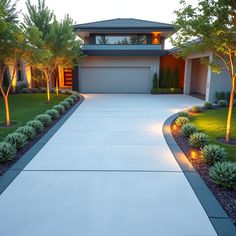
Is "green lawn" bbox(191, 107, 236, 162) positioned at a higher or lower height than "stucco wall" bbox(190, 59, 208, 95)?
lower

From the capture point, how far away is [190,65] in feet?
64.6

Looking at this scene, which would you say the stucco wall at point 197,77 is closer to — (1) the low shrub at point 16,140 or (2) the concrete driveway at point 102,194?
(2) the concrete driveway at point 102,194

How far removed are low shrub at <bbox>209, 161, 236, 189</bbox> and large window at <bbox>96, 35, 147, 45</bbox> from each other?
62.2 ft

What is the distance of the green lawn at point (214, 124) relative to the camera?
6.58 meters

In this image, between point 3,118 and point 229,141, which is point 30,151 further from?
point 229,141

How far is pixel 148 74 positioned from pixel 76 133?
47.4 feet

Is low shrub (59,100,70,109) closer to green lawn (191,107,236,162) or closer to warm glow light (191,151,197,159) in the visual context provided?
green lawn (191,107,236,162)

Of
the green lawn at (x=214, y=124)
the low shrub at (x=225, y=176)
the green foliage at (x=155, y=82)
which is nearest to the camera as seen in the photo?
the low shrub at (x=225, y=176)

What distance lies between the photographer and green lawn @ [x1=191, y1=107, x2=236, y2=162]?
6579 millimetres

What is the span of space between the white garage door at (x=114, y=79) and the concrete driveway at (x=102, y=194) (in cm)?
1465

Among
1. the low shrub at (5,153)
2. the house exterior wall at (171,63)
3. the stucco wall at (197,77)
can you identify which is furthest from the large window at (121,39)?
the low shrub at (5,153)

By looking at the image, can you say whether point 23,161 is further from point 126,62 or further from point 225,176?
point 126,62

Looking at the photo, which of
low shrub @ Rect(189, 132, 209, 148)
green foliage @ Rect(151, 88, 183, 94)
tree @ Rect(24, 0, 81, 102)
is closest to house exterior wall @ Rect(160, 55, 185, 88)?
green foliage @ Rect(151, 88, 183, 94)

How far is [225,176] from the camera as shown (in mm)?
4250
